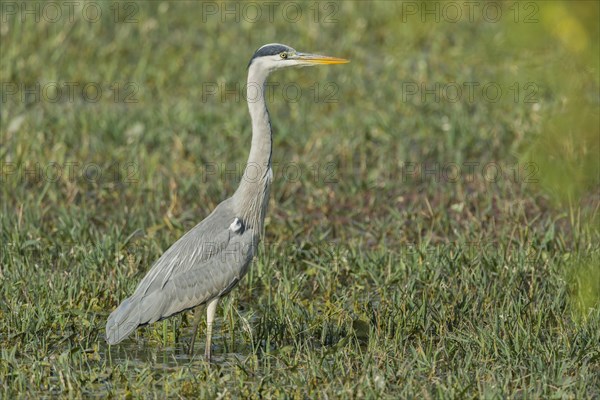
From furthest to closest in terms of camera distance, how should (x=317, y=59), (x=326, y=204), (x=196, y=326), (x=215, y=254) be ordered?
(x=326, y=204), (x=317, y=59), (x=215, y=254), (x=196, y=326)

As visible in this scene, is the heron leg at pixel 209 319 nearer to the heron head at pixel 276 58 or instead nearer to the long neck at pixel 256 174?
the long neck at pixel 256 174

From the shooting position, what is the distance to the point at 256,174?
680 centimetres

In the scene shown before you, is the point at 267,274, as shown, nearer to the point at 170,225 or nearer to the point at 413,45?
the point at 170,225

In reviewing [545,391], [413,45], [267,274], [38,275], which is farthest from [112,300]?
[413,45]

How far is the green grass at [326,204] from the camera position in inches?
224

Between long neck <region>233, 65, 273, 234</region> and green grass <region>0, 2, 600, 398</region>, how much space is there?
0.53 metres

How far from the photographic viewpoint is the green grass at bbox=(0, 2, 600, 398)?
568cm

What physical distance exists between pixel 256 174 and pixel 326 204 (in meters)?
2.26

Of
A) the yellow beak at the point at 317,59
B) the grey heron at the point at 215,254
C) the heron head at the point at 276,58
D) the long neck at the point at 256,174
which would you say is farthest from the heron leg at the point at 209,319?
the yellow beak at the point at 317,59

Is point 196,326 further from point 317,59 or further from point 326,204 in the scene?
point 326,204

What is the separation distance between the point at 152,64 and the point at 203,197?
352cm

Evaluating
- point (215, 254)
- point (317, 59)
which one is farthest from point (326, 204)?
point (215, 254)

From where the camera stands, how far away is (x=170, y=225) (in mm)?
8344

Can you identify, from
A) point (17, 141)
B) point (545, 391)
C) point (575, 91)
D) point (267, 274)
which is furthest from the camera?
point (17, 141)
